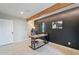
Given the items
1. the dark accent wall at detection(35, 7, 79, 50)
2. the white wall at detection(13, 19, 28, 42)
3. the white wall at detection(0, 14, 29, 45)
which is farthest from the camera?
the white wall at detection(13, 19, 28, 42)

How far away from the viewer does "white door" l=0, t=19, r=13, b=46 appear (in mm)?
6584

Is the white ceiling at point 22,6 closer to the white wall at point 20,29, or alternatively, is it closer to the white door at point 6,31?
the white door at point 6,31

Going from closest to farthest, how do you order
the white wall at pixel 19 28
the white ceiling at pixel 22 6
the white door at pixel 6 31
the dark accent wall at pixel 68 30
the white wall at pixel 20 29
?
the white ceiling at pixel 22 6 → the dark accent wall at pixel 68 30 → the white door at pixel 6 31 → the white wall at pixel 19 28 → the white wall at pixel 20 29

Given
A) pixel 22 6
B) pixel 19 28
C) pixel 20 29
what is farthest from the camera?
pixel 20 29

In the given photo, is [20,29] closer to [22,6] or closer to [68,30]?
[22,6]

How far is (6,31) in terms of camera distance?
706 cm

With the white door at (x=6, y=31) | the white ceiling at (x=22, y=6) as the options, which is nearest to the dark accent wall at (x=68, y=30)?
the white ceiling at (x=22, y=6)

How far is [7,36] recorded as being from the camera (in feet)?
23.4

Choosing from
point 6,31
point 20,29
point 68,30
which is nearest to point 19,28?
point 20,29

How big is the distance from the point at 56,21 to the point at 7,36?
345 cm

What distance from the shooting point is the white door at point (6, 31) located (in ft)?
21.6

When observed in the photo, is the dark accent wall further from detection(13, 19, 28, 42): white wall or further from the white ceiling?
detection(13, 19, 28, 42): white wall

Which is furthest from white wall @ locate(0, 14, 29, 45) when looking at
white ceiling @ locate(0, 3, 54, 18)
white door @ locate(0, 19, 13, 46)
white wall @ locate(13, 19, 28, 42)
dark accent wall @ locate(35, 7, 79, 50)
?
dark accent wall @ locate(35, 7, 79, 50)
